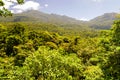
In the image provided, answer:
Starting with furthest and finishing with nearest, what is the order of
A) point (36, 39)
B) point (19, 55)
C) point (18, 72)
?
point (36, 39), point (19, 55), point (18, 72)

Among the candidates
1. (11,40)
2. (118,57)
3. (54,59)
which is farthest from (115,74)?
(11,40)

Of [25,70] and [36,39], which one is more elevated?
[25,70]

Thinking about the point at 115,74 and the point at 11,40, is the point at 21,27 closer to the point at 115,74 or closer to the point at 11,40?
the point at 11,40

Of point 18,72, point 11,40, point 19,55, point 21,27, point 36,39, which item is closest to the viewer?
point 18,72

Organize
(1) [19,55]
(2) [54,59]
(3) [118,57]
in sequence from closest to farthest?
(2) [54,59], (3) [118,57], (1) [19,55]

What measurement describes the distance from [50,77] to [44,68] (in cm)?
116

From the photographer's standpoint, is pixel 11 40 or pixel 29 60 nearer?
pixel 29 60

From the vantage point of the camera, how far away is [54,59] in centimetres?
2100

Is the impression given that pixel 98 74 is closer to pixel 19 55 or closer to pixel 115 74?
pixel 115 74

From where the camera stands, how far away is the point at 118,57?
23828 mm

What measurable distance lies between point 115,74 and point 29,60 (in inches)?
362

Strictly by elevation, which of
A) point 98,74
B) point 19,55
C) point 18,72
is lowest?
point 19,55

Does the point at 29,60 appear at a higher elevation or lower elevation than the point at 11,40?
higher

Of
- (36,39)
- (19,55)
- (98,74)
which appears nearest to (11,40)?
(36,39)
